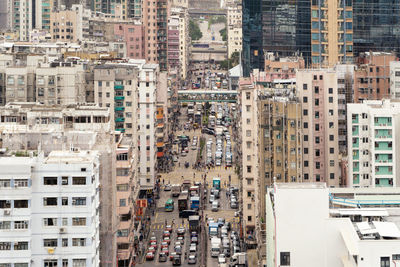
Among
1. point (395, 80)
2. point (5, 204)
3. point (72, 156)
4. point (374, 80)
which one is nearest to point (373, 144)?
point (395, 80)

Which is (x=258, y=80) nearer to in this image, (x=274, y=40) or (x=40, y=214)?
(x=274, y=40)

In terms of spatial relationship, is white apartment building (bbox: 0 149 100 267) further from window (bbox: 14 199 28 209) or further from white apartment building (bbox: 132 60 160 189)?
white apartment building (bbox: 132 60 160 189)

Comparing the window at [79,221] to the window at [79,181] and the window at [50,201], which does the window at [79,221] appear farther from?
the window at [79,181]

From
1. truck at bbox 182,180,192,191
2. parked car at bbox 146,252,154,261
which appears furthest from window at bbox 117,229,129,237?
truck at bbox 182,180,192,191

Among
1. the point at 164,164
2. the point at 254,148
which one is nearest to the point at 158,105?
the point at 164,164

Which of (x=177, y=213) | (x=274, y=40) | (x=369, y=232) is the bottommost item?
(x=177, y=213)

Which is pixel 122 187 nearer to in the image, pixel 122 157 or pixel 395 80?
pixel 122 157
